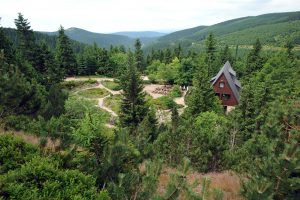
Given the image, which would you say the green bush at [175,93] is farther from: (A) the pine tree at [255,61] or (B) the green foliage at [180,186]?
(B) the green foliage at [180,186]

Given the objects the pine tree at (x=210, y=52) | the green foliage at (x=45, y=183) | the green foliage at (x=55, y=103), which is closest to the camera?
the green foliage at (x=45, y=183)

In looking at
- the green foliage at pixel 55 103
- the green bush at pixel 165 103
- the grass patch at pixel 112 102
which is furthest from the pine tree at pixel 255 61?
the green foliage at pixel 55 103

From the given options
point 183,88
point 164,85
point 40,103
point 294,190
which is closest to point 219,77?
point 183,88

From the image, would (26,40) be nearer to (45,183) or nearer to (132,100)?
(132,100)

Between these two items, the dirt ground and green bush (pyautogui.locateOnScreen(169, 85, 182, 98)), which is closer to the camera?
the dirt ground

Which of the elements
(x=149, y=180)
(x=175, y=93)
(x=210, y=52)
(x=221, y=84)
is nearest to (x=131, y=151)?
(x=149, y=180)

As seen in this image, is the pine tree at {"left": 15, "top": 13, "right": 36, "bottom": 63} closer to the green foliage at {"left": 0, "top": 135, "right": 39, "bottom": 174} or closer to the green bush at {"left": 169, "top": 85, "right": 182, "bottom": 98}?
the green bush at {"left": 169, "top": 85, "right": 182, "bottom": 98}

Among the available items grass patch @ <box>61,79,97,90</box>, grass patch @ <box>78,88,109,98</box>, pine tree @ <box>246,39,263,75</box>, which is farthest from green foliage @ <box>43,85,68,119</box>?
A: pine tree @ <box>246,39,263,75</box>

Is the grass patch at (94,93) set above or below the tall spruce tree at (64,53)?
below
